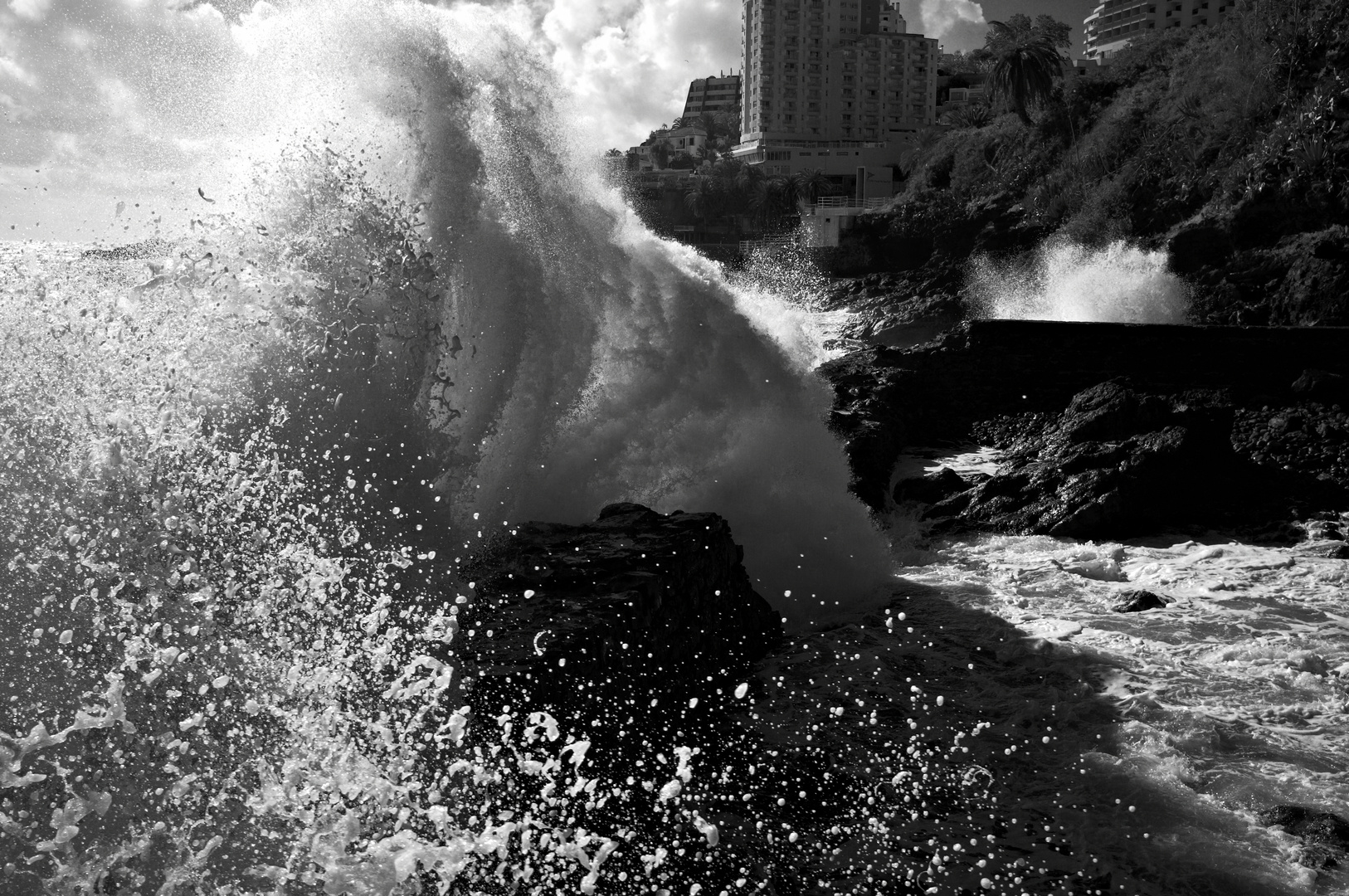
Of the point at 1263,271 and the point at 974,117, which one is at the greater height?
the point at 974,117

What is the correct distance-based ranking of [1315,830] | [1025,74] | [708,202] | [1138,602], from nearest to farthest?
1. [1315,830]
2. [1138,602]
3. [1025,74]
4. [708,202]

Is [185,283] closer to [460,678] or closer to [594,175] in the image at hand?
[460,678]

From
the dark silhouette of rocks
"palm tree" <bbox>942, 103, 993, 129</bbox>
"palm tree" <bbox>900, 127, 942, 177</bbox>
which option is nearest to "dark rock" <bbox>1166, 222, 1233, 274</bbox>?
the dark silhouette of rocks

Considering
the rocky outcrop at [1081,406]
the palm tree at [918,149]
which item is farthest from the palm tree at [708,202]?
the rocky outcrop at [1081,406]

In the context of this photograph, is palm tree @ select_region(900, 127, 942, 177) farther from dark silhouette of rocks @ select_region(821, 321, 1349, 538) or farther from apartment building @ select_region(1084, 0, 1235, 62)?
dark silhouette of rocks @ select_region(821, 321, 1349, 538)

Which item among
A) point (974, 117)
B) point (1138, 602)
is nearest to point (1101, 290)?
point (1138, 602)

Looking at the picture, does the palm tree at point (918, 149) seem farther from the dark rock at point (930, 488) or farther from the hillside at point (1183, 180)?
the dark rock at point (930, 488)

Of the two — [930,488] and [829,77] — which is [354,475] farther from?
[829,77]
